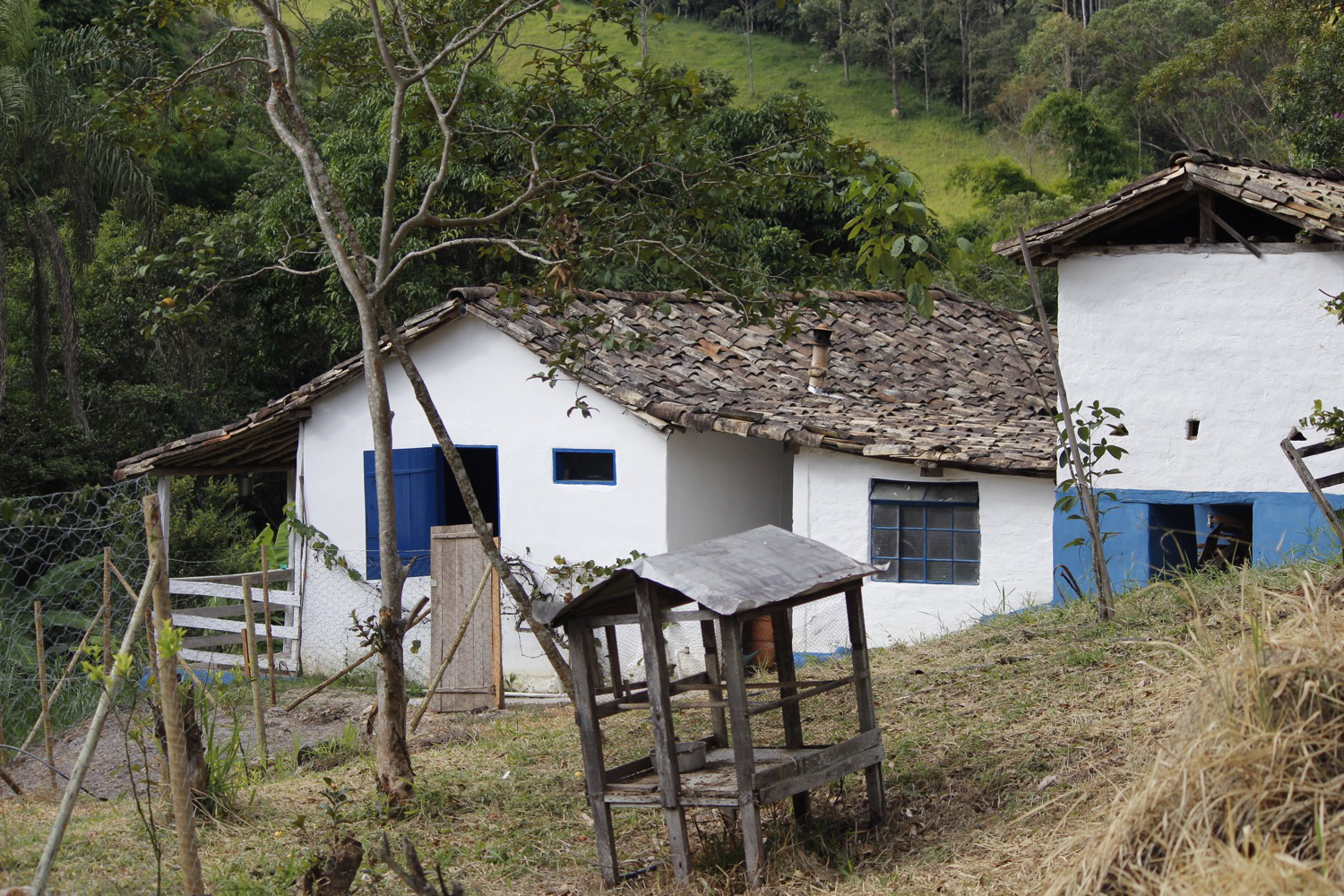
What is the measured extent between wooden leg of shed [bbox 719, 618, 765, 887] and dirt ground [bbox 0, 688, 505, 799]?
4.06 metres

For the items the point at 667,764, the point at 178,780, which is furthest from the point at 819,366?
the point at 178,780

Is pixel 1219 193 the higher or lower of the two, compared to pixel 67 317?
lower

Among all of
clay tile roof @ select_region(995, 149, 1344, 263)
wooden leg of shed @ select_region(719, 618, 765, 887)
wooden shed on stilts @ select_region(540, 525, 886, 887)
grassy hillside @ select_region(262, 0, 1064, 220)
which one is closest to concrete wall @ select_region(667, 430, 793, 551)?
clay tile roof @ select_region(995, 149, 1344, 263)

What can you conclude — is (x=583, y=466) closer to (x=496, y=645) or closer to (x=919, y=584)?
(x=496, y=645)

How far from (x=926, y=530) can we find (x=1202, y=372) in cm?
287

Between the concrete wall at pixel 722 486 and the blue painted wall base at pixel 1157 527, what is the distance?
3447 millimetres

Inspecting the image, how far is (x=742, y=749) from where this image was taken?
4.92 m

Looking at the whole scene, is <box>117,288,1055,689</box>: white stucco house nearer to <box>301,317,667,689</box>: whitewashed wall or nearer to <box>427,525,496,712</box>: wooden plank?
<box>301,317,667,689</box>: whitewashed wall

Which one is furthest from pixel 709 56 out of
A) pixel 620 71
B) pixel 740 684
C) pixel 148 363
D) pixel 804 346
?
pixel 740 684

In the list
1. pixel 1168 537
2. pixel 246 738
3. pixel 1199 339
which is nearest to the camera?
pixel 246 738

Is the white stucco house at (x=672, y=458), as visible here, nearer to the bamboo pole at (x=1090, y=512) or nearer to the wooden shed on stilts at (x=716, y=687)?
the bamboo pole at (x=1090, y=512)

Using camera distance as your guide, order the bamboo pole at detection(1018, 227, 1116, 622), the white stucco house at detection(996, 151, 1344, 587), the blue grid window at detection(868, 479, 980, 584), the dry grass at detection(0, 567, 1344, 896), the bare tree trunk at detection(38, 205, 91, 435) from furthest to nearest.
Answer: the bare tree trunk at detection(38, 205, 91, 435) < the blue grid window at detection(868, 479, 980, 584) < the white stucco house at detection(996, 151, 1344, 587) < the bamboo pole at detection(1018, 227, 1116, 622) < the dry grass at detection(0, 567, 1344, 896)

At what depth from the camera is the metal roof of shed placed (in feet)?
15.8

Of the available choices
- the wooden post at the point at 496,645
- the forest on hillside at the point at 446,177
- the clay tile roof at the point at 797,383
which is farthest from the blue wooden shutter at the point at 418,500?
the forest on hillside at the point at 446,177
